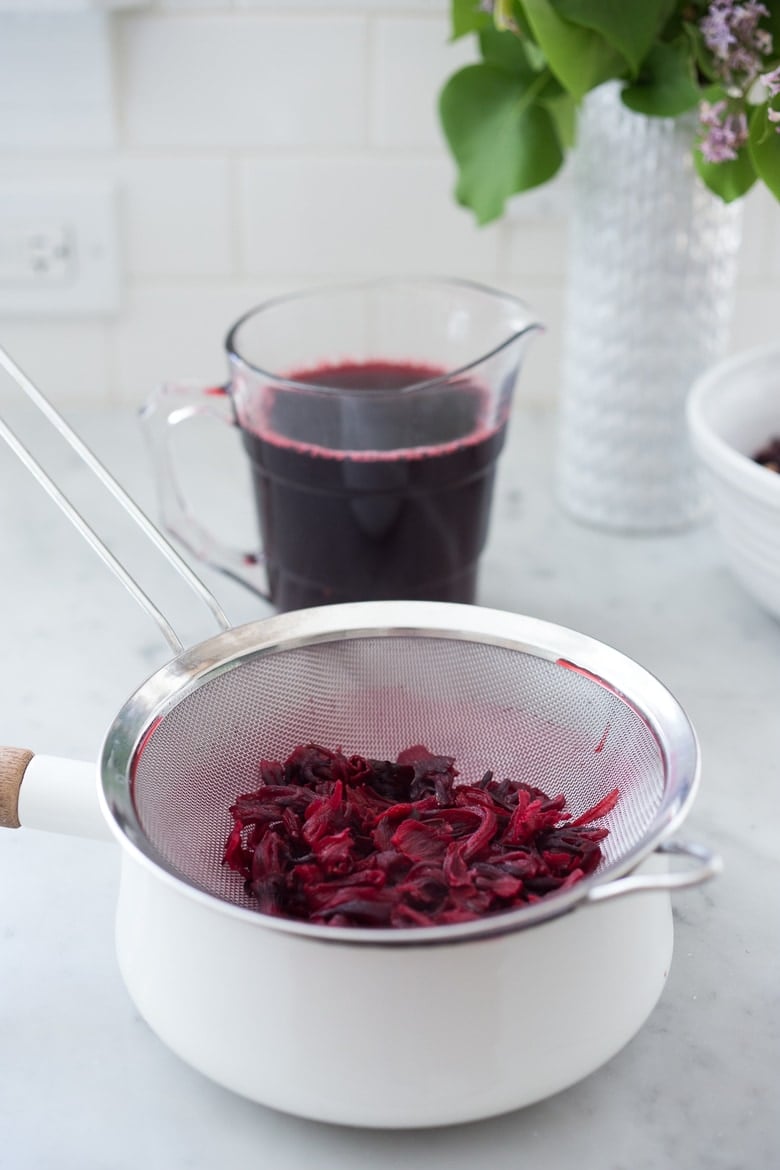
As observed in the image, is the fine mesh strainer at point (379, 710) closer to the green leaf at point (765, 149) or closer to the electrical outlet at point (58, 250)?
the green leaf at point (765, 149)

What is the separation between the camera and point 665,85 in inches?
40.1

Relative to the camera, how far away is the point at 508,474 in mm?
1368

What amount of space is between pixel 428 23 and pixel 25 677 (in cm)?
74

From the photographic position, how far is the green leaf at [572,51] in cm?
93

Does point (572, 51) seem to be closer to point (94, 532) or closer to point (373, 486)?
point (373, 486)

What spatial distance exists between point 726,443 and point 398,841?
1.80 feet

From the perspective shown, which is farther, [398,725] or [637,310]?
[637,310]

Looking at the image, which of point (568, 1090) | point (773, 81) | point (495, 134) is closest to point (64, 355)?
point (495, 134)

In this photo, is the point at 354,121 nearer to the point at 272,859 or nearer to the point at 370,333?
the point at 370,333

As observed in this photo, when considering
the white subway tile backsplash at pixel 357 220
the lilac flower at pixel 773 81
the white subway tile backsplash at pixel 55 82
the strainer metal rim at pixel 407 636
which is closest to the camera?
the strainer metal rim at pixel 407 636

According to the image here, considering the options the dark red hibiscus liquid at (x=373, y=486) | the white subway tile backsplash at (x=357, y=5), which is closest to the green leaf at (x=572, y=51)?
the dark red hibiscus liquid at (x=373, y=486)

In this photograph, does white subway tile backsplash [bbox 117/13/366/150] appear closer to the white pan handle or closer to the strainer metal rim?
the strainer metal rim

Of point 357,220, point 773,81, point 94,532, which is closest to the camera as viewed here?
point 94,532

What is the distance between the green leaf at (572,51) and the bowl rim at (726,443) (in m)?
0.25
